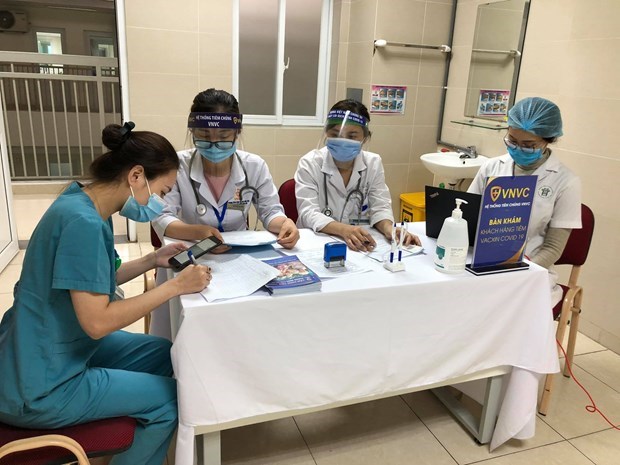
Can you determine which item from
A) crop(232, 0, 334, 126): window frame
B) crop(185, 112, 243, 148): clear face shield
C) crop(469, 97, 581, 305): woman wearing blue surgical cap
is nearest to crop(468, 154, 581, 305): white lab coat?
crop(469, 97, 581, 305): woman wearing blue surgical cap

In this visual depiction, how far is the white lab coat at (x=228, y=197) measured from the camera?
1.98m

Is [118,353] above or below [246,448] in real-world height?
above

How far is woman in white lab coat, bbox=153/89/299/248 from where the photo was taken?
1803 mm

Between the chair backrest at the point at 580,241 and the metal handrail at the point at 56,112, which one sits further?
the metal handrail at the point at 56,112

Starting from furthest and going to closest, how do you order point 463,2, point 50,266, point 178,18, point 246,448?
point 463,2 → point 178,18 → point 246,448 → point 50,266

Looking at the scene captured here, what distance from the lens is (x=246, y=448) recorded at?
1.86m

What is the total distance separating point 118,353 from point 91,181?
0.59m

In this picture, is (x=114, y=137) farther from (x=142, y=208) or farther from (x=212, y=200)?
(x=212, y=200)

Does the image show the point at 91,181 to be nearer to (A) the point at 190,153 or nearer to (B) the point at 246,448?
(A) the point at 190,153

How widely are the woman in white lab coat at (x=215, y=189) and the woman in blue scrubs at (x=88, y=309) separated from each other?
0.41 m

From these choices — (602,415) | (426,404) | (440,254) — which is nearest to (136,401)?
(440,254)

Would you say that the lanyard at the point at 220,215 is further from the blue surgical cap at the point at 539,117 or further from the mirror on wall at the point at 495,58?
the mirror on wall at the point at 495,58

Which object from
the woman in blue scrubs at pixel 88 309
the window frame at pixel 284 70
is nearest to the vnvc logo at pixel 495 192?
the woman in blue scrubs at pixel 88 309

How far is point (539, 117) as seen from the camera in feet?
6.57
